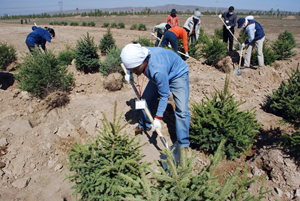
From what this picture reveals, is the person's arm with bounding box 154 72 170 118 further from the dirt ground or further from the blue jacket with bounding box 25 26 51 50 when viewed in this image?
the blue jacket with bounding box 25 26 51 50

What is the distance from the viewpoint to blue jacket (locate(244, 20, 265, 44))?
20.1 ft

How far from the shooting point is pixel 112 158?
2256 mm

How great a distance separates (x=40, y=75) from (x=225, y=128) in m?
4.45

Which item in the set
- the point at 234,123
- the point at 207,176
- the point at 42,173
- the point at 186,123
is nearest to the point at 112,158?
the point at 207,176

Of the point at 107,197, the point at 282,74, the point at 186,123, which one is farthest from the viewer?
the point at 282,74

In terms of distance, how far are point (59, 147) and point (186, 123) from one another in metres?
2.32

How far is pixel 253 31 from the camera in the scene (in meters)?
6.18

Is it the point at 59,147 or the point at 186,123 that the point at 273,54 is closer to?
the point at 186,123

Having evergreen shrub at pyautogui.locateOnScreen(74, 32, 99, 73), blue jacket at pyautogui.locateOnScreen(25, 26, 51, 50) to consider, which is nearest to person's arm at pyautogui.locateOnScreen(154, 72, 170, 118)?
evergreen shrub at pyautogui.locateOnScreen(74, 32, 99, 73)

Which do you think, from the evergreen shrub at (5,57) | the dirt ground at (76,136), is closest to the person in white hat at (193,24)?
the dirt ground at (76,136)

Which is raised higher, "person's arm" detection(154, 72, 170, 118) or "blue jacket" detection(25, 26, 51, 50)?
"blue jacket" detection(25, 26, 51, 50)

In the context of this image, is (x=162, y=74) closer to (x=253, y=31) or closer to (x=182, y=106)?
(x=182, y=106)

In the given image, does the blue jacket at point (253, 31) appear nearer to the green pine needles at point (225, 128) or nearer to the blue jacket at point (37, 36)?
the green pine needles at point (225, 128)

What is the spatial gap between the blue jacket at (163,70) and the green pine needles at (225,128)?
A: 0.79m
